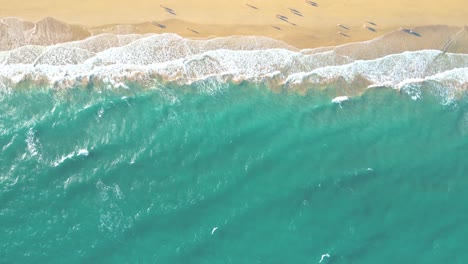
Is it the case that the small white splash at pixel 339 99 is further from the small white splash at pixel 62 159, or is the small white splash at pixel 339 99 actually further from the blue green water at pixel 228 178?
the small white splash at pixel 62 159

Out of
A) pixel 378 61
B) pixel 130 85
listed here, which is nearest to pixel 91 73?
pixel 130 85

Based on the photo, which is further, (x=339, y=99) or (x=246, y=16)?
(x=246, y=16)

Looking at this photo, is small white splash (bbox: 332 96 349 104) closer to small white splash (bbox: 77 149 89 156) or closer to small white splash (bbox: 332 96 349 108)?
small white splash (bbox: 332 96 349 108)

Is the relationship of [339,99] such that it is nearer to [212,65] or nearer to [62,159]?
[212,65]

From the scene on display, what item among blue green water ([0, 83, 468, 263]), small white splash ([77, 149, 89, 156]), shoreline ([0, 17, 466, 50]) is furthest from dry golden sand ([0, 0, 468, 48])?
small white splash ([77, 149, 89, 156])

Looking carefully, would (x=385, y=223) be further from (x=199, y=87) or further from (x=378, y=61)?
(x=199, y=87)

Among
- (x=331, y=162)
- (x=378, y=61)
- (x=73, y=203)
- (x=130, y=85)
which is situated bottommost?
(x=73, y=203)

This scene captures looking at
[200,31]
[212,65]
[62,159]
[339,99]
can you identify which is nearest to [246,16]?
[200,31]
